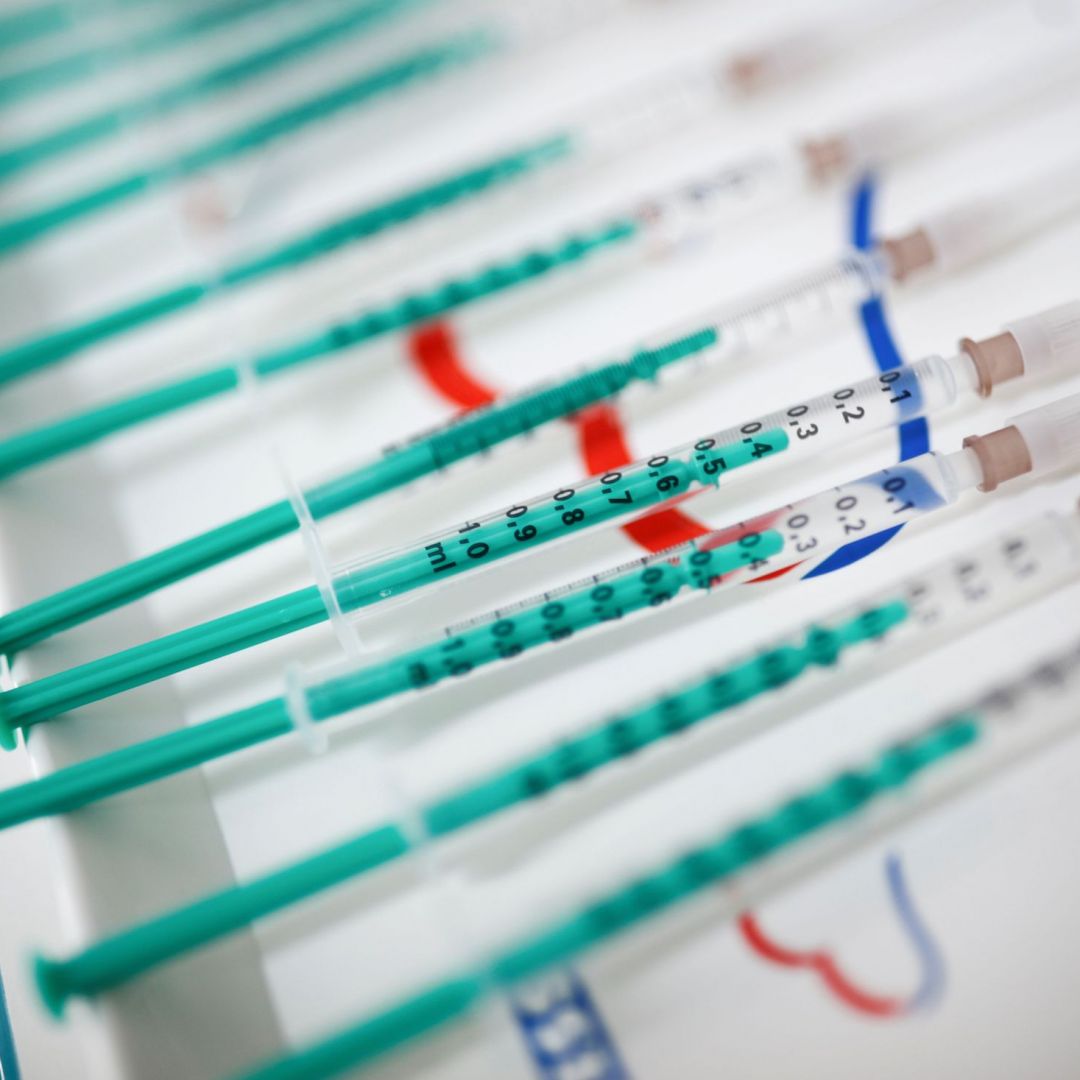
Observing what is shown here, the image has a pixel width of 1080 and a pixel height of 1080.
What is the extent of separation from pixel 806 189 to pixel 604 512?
48 centimetres

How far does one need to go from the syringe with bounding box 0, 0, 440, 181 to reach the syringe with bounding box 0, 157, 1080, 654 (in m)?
0.53

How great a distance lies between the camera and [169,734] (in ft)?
2.43

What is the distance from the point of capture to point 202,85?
1.30 metres

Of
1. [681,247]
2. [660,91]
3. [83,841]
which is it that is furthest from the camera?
[660,91]

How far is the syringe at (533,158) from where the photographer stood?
103 cm

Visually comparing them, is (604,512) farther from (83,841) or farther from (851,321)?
(83,841)

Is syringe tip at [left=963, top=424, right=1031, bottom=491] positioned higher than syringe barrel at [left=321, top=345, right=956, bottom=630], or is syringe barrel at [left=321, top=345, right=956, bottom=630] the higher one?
syringe barrel at [left=321, top=345, right=956, bottom=630]

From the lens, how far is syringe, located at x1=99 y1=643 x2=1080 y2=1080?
613mm

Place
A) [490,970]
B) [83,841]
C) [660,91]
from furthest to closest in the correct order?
[660,91], [83,841], [490,970]

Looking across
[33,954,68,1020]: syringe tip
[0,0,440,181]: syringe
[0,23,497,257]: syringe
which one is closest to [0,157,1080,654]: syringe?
[33,954,68,1020]: syringe tip

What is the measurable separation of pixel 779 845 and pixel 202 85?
120 centimetres

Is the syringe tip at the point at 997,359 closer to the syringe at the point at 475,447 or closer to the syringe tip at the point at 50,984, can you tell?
the syringe at the point at 475,447

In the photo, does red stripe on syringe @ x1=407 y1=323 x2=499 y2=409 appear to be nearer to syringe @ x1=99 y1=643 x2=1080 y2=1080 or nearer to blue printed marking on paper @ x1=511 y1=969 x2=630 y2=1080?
syringe @ x1=99 y1=643 x2=1080 y2=1080

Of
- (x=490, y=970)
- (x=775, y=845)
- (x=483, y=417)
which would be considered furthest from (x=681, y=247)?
(x=490, y=970)
